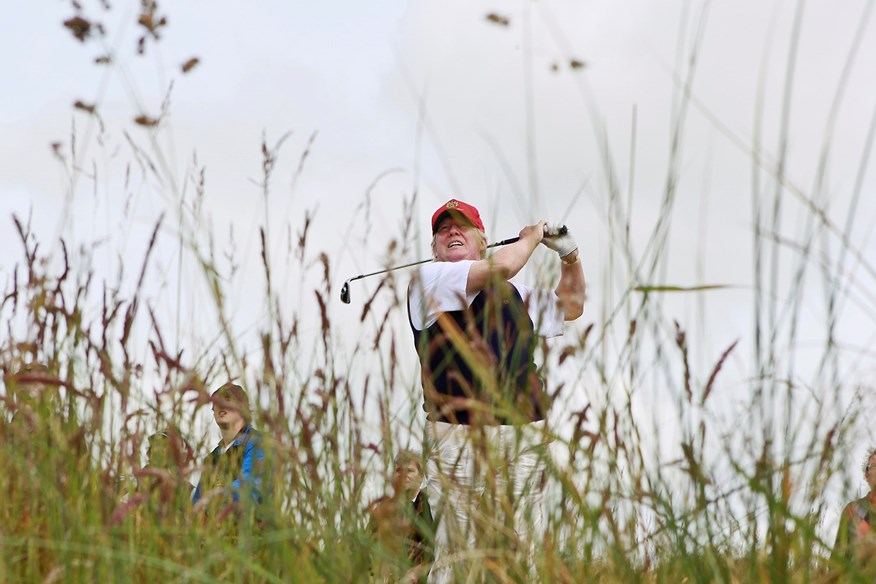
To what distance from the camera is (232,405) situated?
5.74ft

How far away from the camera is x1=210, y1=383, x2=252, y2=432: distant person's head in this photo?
5.87ft

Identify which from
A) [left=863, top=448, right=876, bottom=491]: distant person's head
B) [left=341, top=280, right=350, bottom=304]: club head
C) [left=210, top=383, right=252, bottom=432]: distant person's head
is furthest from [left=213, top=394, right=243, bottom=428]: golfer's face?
[left=863, top=448, right=876, bottom=491]: distant person's head

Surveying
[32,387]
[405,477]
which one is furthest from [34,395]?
[405,477]

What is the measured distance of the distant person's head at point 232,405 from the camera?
179cm

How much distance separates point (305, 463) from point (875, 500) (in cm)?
183

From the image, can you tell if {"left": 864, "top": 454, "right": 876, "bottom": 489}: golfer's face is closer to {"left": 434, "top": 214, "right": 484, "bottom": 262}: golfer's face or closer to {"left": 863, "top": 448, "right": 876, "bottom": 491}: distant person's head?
{"left": 863, "top": 448, "right": 876, "bottom": 491}: distant person's head

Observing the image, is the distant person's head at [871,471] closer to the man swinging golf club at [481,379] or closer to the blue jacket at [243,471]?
the man swinging golf club at [481,379]

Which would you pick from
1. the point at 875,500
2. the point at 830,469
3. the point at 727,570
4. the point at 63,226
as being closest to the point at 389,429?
the point at 727,570

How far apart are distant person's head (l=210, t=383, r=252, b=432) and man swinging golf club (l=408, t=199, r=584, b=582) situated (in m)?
0.31

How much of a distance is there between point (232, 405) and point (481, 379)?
0.41 m

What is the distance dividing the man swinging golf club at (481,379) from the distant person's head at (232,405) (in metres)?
0.31

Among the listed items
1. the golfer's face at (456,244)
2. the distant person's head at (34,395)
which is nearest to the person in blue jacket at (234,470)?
the distant person's head at (34,395)

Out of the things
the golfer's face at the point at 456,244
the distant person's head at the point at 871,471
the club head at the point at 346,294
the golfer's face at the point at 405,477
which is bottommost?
the golfer's face at the point at 405,477

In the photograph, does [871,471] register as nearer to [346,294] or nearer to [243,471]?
[346,294]
